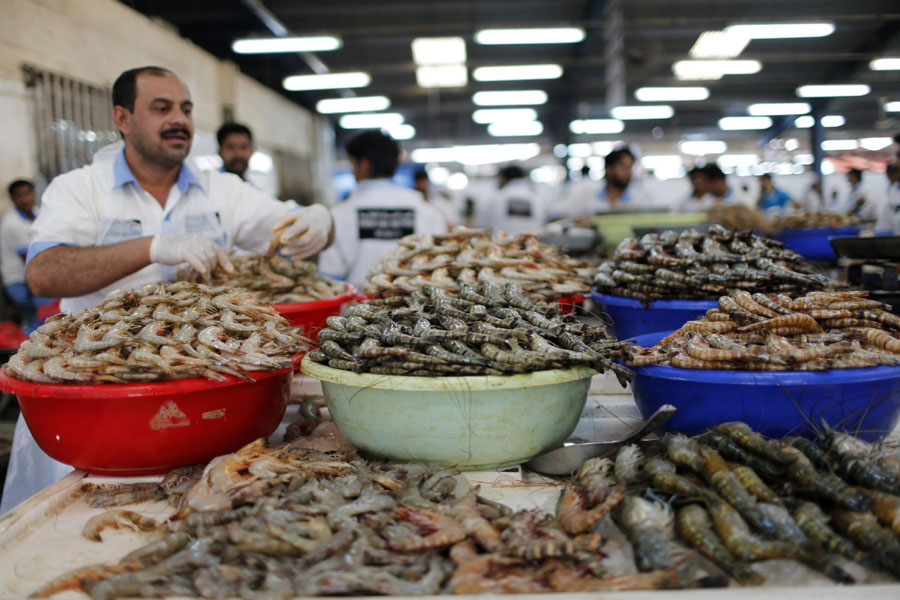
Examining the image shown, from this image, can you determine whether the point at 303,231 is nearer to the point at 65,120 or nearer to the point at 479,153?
the point at 65,120

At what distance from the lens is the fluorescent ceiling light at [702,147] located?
25641mm

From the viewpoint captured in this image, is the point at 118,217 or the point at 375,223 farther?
the point at 375,223

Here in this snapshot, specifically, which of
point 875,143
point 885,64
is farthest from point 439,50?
point 875,143

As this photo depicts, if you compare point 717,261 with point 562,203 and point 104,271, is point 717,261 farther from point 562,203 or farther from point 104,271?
point 562,203

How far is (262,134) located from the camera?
1695 centimetres

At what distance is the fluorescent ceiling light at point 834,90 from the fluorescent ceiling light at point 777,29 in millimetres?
5715

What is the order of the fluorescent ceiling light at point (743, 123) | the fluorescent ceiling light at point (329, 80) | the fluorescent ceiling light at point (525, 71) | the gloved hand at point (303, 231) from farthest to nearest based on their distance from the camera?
the fluorescent ceiling light at point (743, 123)
the fluorescent ceiling light at point (329, 80)
the fluorescent ceiling light at point (525, 71)
the gloved hand at point (303, 231)

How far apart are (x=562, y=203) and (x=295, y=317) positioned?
8.64m

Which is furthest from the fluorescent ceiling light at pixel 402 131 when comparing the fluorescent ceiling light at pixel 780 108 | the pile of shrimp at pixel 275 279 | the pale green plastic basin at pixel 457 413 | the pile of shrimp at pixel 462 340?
the pale green plastic basin at pixel 457 413

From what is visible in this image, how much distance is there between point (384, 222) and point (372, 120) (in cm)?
1850

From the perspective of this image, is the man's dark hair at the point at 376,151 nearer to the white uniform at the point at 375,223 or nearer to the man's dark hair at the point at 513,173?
the white uniform at the point at 375,223

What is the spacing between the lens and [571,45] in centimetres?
1714

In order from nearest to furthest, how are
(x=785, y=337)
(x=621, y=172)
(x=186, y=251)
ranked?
(x=785, y=337) < (x=186, y=251) < (x=621, y=172)

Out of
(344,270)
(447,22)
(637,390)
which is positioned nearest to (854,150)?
(447,22)
